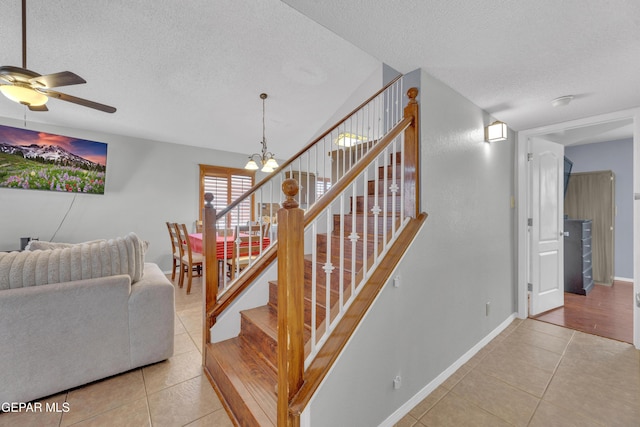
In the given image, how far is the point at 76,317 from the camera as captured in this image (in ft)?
5.92

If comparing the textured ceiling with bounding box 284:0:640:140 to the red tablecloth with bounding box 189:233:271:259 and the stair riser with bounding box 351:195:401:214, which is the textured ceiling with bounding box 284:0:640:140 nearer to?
the stair riser with bounding box 351:195:401:214

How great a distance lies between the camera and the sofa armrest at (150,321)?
79.4 inches

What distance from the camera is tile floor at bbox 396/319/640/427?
166 centimetres

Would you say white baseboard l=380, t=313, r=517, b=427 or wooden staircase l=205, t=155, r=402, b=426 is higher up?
wooden staircase l=205, t=155, r=402, b=426

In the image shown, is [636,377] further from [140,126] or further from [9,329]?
[140,126]

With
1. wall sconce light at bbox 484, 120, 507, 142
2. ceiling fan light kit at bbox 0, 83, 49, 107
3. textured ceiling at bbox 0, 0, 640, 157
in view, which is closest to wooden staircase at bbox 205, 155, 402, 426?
textured ceiling at bbox 0, 0, 640, 157

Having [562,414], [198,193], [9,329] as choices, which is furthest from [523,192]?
[198,193]

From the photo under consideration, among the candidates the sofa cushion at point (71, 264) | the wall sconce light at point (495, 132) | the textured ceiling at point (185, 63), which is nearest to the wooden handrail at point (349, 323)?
the wall sconce light at point (495, 132)

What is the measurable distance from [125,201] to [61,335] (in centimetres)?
349

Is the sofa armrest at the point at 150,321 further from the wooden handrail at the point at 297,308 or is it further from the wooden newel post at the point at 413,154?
the wooden newel post at the point at 413,154

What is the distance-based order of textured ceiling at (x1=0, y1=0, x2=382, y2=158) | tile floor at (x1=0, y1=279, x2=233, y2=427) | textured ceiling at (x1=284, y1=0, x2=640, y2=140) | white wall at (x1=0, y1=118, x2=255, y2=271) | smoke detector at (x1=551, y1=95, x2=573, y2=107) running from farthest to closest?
white wall at (x1=0, y1=118, x2=255, y2=271) → textured ceiling at (x1=0, y1=0, x2=382, y2=158) → smoke detector at (x1=551, y1=95, x2=573, y2=107) → tile floor at (x1=0, y1=279, x2=233, y2=427) → textured ceiling at (x1=284, y1=0, x2=640, y2=140)

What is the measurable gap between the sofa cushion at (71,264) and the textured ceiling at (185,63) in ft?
7.53

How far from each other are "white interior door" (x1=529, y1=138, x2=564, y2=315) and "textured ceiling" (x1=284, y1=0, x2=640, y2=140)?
108 centimetres

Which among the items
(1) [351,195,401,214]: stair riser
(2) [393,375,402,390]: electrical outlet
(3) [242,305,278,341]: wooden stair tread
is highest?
(1) [351,195,401,214]: stair riser
